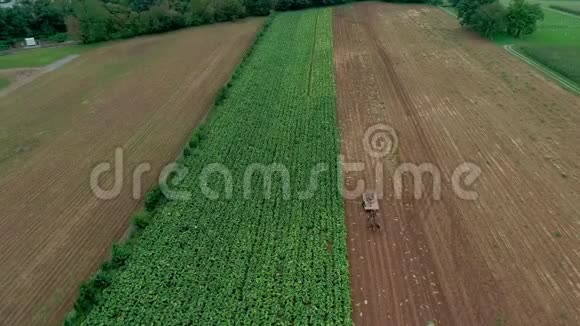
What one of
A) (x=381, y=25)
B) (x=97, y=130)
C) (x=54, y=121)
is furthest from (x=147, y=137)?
(x=381, y=25)

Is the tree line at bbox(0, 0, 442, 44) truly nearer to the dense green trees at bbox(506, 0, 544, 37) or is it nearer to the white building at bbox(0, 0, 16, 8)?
the white building at bbox(0, 0, 16, 8)

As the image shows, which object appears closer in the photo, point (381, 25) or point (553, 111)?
point (553, 111)

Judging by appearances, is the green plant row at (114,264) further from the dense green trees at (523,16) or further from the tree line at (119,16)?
the dense green trees at (523,16)

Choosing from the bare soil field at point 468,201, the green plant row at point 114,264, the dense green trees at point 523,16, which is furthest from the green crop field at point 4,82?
the dense green trees at point 523,16

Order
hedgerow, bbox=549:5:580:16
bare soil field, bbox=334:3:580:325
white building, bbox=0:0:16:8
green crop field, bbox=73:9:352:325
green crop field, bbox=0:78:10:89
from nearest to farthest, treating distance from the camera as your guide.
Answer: green crop field, bbox=73:9:352:325 → bare soil field, bbox=334:3:580:325 → green crop field, bbox=0:78:10:89 → hedgerow, bbox=549:5:580:16 → white building, bbox=0:0:16:8

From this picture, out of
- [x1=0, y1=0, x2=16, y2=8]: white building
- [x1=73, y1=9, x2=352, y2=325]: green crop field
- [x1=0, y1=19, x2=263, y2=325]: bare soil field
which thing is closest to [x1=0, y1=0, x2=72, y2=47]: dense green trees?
[x1=0, y1=0, x2=16, y2=8]: white building

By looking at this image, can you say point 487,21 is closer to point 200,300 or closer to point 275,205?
point 275,205

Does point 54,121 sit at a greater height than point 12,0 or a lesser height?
→ lesser

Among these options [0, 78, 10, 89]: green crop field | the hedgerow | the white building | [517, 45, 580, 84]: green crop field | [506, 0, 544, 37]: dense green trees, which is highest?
the white building
